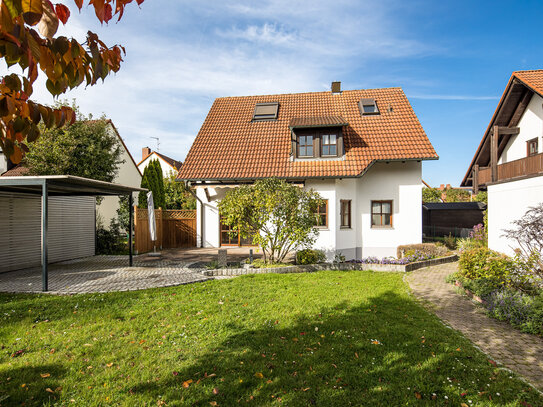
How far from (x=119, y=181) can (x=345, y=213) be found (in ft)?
62.1

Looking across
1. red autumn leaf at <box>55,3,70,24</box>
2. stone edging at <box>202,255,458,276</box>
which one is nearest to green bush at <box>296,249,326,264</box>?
stone edging at <box>202,255,458,276</box>

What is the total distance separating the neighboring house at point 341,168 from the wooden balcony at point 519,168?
330cm

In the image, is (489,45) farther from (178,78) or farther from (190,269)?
(190,269)

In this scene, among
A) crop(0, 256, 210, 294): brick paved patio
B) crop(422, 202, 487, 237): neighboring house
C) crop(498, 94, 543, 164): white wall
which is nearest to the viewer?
crop(0, 256, 210, 294): brick paved patio

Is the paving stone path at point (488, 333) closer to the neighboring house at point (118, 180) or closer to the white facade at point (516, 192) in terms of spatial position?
the white facade at point (516, 192)

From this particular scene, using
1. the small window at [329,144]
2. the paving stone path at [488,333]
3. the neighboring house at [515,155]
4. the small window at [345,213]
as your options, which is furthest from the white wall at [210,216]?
the neighboring house at [515,155]

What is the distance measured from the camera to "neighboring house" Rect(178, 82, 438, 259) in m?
13.9

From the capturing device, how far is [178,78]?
36.3ft

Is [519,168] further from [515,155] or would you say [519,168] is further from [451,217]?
[451,217]

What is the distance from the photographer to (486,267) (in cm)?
795

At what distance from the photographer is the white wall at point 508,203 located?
452 inches

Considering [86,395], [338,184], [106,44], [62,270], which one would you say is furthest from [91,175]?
[106,44]

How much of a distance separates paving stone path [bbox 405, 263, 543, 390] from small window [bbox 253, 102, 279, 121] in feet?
40.2

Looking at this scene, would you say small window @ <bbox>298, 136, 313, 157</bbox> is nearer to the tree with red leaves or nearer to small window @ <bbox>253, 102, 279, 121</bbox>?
small window @ <bbox>253, 102, 279, 121</bbox>
